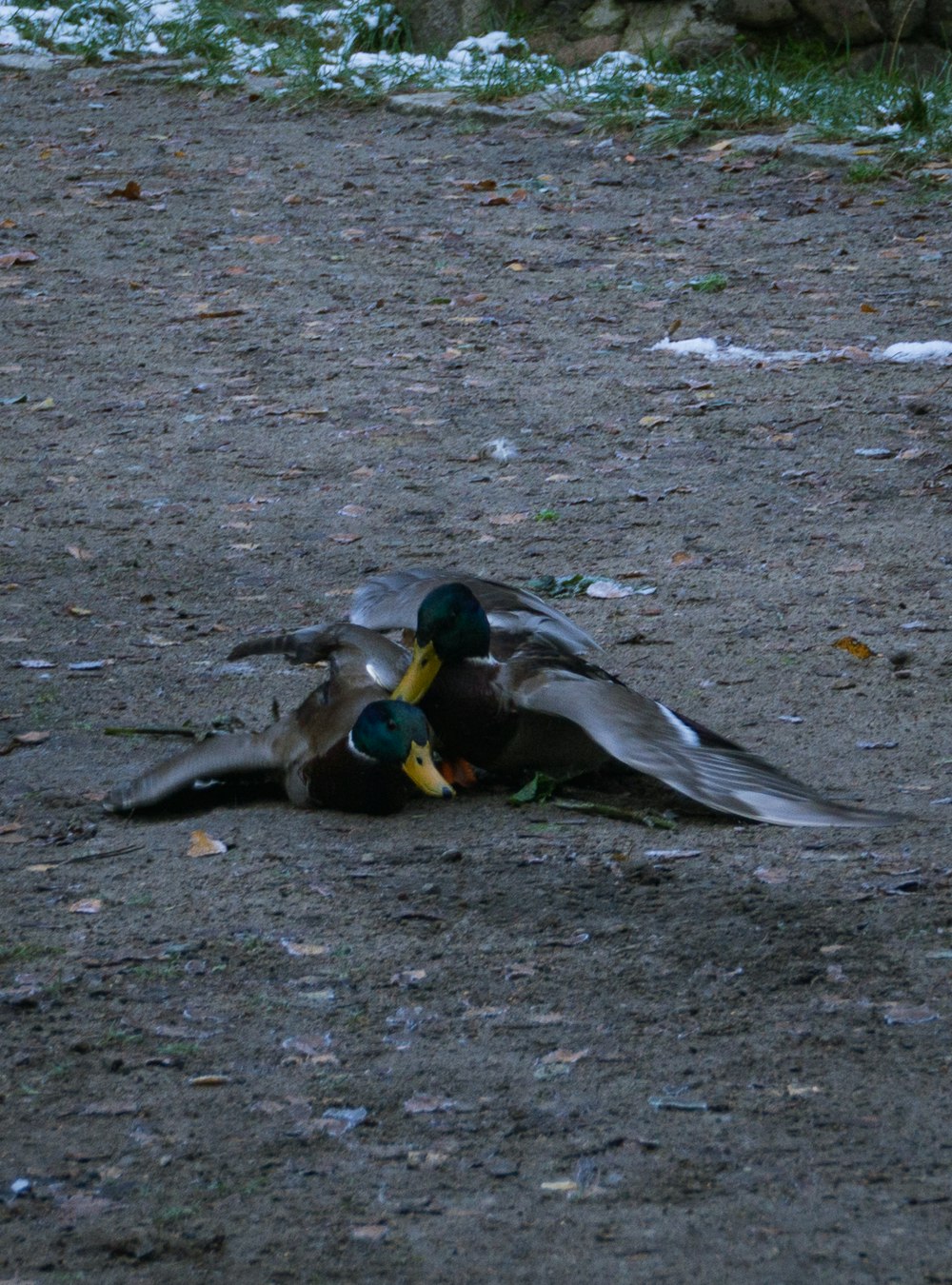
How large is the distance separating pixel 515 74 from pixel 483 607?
8.58 m

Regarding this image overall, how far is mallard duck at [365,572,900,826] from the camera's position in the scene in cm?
376

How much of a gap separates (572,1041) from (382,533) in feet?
11.5

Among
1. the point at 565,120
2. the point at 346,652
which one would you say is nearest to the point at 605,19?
the point at 565,120

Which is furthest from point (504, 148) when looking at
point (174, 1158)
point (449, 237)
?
point (174, 1158)

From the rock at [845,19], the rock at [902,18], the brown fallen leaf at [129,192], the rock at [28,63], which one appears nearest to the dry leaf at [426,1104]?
the brown fallen leaf at [129,192]

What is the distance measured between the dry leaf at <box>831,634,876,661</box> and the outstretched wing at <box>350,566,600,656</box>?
766 millimetres

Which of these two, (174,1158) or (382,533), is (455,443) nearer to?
(382,533)

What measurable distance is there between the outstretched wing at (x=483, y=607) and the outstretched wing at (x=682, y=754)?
0.41 metres

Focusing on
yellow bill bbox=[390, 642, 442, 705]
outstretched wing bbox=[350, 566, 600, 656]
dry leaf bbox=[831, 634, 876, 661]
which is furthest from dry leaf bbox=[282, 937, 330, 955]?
dry leaf bbox=[831, 634, 876, 661]

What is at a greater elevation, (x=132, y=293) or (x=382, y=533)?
(x=132, y=293)

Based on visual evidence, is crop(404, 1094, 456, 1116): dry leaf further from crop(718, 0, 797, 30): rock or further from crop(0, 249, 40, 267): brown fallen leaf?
crop(718, 0, 797, 30): rock

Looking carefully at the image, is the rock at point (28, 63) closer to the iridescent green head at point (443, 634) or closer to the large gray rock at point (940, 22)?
the large gray rock at point (940, 22)

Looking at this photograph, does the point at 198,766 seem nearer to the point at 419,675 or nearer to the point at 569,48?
the point at 419,675

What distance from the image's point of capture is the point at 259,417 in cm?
741
